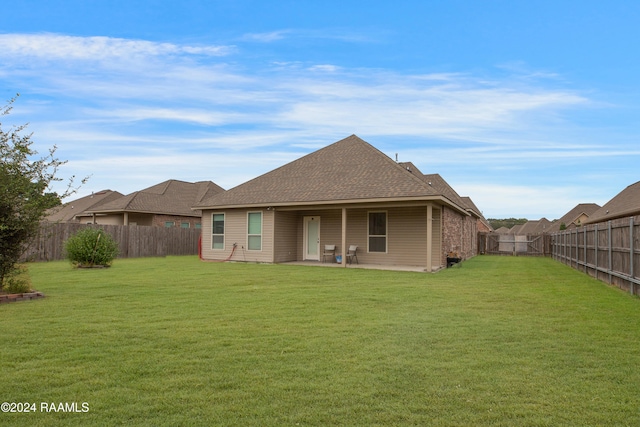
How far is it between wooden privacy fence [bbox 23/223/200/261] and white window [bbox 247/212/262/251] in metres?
6.69

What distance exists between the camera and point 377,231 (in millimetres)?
17703

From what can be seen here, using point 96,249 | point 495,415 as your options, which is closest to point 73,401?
point 495,415

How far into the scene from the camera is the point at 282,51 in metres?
14.4

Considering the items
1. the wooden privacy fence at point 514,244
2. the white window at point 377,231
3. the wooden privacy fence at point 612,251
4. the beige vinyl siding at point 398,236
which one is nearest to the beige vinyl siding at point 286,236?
the beige vinyl siding at point 398,236

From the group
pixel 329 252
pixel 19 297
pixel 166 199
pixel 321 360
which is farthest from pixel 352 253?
pixel 166 199

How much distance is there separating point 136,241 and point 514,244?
24.4 metres

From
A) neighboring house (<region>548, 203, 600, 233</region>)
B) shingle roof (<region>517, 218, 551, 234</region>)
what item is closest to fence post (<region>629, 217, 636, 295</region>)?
neighboring house (<region>548, 203, 600, 233</region>)

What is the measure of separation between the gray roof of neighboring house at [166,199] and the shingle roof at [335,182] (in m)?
9.01

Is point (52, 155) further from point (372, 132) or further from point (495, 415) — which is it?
point (372, 132)

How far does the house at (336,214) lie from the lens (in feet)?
53.7

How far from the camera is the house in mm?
16359

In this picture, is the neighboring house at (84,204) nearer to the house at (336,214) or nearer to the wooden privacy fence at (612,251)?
the house at (336,214)

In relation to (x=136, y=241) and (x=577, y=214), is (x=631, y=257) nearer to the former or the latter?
(x=136, y=241)

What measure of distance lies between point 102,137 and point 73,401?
1572 centimetres
